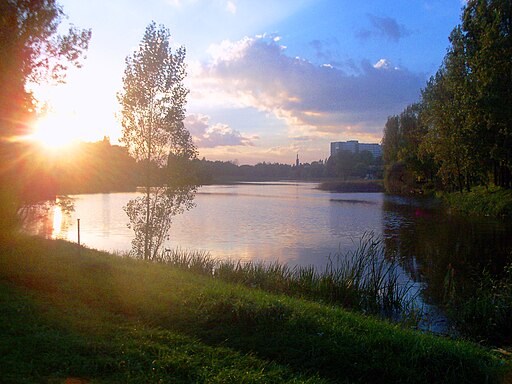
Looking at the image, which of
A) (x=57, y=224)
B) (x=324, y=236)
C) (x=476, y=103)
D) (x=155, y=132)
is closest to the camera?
(x=155, y=132)

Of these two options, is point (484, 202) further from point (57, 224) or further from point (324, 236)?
point (57, 224)

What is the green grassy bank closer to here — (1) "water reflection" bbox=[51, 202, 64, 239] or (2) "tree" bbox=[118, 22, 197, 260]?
(2) "tree" bbox=[118, 22, 197, 260]

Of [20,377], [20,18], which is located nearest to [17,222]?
[20,18]

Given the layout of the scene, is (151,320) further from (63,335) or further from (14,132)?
(14,132)

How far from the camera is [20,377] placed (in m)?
4.65

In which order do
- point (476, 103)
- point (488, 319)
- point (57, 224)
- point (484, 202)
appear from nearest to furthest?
point (488, 319), point (57, 224), point (476, 103), point (484, 202)

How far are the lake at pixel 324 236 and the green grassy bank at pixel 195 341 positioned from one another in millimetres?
6846

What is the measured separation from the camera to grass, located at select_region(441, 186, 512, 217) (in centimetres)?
3577

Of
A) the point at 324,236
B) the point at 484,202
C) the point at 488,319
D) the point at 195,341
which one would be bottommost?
the point at 324,236

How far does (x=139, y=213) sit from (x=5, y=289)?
342 inches

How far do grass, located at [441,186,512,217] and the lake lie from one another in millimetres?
2626

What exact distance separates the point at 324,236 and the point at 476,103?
14538 mm

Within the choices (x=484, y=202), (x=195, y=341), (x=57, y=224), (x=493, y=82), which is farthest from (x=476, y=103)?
(x=195, y=341)

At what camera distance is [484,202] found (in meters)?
39.3
